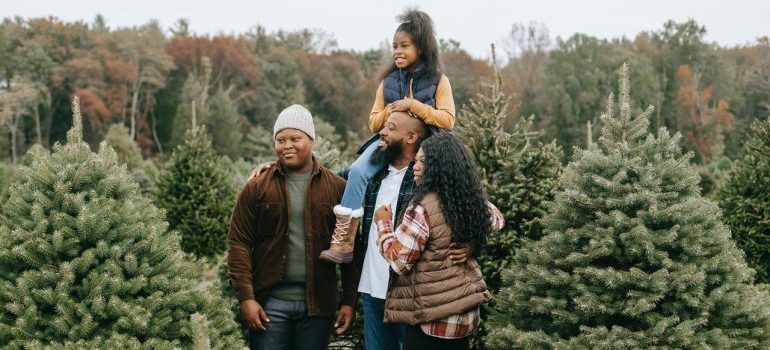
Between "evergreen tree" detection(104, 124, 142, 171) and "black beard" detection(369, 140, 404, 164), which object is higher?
"black beard" detection(369, 140, 404, 164)

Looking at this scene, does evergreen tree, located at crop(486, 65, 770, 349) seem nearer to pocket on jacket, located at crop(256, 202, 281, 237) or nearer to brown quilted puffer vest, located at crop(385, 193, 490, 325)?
brown quilted puffer vest, located at crop(385, 193, 490, 325)

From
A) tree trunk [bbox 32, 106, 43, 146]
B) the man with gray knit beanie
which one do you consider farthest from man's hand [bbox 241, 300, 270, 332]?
tree trunk [bbox 32, 106, 43, 146]

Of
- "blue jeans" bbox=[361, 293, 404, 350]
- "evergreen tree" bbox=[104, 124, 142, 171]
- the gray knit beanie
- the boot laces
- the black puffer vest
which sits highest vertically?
the black puffer vest

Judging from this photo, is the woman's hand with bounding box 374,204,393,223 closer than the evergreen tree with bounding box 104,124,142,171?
Yes

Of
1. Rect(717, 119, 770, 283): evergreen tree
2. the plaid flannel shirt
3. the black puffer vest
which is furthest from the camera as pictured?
Rect(717, 119, 770, 283): evergreen tree

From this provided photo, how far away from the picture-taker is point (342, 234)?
14.7ft

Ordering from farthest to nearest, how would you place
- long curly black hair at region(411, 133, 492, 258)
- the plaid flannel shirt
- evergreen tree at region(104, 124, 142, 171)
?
evergreen tree at region(104, 124, 142, 171) < long curly black hair at region(411, 133, 492, 258) < the plaid flannel shirt

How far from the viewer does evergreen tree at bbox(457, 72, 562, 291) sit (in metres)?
6.36

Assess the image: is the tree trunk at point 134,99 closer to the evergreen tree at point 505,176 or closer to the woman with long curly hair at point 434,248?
the evergreen tree at point 505,176

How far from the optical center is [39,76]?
47438mm

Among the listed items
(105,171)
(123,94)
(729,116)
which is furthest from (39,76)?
(105,171)

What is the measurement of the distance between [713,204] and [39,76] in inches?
1944

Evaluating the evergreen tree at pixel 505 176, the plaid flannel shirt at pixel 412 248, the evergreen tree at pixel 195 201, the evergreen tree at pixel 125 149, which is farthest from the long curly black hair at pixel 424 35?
the evergreen tree at pixel 125 149

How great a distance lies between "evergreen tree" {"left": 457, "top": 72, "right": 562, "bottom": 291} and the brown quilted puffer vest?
212 centimetres
